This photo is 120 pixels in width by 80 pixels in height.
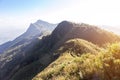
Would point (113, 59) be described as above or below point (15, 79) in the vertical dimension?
above

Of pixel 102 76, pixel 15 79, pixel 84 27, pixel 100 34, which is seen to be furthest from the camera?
pixel 84 27

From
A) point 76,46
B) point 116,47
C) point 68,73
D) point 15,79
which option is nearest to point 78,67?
point 68,73

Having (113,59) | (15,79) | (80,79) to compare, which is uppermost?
(113,59)

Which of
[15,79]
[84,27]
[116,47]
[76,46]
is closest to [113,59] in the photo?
[116,47]

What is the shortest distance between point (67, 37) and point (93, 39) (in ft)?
33.2

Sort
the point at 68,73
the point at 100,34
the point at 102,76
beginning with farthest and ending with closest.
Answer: the point at 100,34, the point at 68,73, the point at 102,76

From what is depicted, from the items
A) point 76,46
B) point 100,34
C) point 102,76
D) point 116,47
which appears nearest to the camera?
point 102,76

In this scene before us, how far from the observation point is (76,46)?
48.3m

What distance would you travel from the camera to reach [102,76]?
40.3 ft

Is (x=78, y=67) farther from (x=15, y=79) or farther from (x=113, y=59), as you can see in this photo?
(x=15, y=79)

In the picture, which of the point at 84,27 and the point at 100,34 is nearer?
the point at 100,34

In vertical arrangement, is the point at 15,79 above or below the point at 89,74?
below

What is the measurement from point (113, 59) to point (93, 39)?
52.1 metres

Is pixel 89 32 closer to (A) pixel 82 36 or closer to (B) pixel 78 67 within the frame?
(A) pixel 82 36
